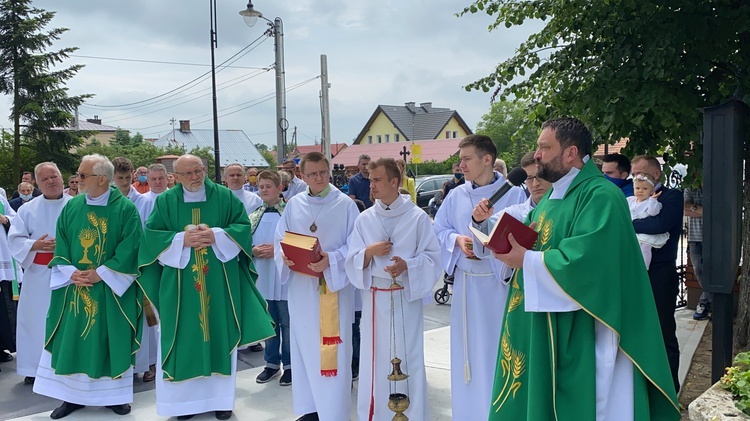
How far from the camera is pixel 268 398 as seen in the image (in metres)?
5.62

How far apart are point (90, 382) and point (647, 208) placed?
4809 mm

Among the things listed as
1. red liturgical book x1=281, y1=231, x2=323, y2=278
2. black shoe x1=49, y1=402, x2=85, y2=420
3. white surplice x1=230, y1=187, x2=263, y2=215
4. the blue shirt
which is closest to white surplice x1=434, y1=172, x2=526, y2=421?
red liturgical book x1=281, y1=231, x2=323, y2=278

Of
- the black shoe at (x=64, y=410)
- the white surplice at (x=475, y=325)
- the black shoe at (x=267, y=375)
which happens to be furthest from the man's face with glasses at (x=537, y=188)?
the black shoe at (x=64, y=410)

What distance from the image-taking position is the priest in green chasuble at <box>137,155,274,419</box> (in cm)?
504

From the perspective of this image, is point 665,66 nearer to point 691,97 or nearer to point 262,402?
point 691,97

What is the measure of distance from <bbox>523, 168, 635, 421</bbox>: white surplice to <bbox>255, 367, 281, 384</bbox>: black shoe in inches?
145

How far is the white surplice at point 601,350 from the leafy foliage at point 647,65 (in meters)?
2.25

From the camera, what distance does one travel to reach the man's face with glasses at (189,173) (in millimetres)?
5090

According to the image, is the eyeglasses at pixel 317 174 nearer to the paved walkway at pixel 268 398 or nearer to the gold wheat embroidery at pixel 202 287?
the gold wheat embroidery at pixel 202 287

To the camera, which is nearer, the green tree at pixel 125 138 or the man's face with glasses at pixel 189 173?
the man's face with glasses at pixel 189 173

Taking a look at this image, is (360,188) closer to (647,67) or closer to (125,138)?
(647,67)

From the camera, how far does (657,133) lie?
5609mm

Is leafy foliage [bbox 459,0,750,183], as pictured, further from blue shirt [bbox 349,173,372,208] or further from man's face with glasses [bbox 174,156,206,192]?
blue shirt [bbox 349,173,372,208]

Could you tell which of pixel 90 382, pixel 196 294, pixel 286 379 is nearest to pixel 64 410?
pixel 90 382
